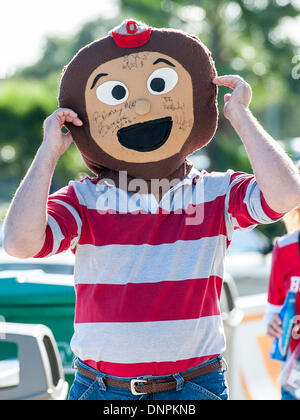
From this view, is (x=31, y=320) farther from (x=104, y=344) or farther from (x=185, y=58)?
(x=185, y=58)

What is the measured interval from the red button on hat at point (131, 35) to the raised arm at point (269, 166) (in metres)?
0.38

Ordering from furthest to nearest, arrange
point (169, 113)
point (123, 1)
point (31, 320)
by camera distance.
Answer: point (123, 1)
point (31, 320)
point (169, 113)

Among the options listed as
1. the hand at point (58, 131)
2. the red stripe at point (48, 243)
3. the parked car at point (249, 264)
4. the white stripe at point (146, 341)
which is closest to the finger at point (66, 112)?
the hand at point (58, 131)

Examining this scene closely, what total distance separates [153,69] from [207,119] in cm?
23

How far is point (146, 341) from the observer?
1905 millimetres

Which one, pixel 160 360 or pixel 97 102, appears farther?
pixel 97 102

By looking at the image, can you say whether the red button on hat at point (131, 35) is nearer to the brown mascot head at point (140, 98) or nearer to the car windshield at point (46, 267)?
the brown mascot head at point (140, 98)

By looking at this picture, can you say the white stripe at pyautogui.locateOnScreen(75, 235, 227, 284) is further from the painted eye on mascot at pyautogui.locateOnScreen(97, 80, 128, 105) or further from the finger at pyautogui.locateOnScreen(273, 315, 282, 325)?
the finger at pyautogui.locateOnScreen(273, 315, 282, 325)

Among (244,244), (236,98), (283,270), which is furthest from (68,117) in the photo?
(244,244)

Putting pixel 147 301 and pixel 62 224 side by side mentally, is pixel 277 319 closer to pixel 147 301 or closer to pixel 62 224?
pixel 147 301

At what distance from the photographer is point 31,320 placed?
3508 millimetres

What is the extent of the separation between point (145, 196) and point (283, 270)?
118 centimetres

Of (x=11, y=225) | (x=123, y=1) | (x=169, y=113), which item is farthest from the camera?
(x=123, y=1)
